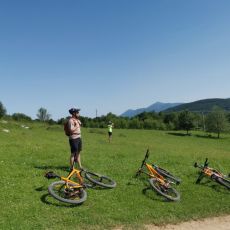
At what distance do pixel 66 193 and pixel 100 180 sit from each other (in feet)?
9.00

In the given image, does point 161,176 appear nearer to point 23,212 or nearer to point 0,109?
point 23,212

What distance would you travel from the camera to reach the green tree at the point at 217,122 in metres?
101

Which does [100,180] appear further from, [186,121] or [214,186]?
[186,121]

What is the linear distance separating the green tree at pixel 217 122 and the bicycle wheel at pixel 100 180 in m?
89.6

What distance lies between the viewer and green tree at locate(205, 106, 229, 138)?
332 ft

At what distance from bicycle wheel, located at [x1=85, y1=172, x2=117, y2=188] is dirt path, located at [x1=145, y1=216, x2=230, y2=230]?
10.8 feet

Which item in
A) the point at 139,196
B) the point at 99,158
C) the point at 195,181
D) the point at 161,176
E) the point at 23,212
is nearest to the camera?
the point at 23,212

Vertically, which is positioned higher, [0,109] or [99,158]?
[0,109]

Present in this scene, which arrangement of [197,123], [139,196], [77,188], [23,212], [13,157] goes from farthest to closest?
[197,123], [13,157], [139,196], [77,188], [23,212]

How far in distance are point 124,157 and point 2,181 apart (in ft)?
30.3

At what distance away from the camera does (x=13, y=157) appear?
19.4 metres

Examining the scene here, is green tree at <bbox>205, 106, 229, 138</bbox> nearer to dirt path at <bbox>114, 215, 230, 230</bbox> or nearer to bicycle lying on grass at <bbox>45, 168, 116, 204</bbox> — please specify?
dirt path at <bbox>114, 215, 230, 230</bbox>

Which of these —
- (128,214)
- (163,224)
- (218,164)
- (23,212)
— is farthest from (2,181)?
(218,164)

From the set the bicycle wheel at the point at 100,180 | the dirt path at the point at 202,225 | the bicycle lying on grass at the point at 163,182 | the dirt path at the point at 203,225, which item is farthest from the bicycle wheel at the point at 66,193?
the bicycle lying on grass at the point at 163,182
